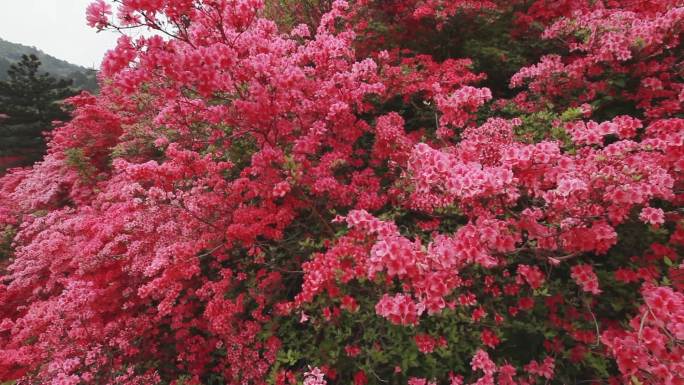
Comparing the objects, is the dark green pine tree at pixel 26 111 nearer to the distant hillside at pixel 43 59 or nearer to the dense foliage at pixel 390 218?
the dense foliage at pixel 390 218

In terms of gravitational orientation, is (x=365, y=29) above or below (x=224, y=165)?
above

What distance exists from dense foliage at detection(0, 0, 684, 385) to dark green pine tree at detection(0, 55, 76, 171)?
32.3 ft

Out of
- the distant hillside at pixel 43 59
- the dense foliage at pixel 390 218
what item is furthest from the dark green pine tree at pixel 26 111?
the distant hillside at pixel 43 59

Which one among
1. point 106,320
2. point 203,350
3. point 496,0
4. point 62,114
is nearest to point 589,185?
point 496,0

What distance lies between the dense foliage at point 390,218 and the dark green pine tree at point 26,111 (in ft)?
32.3

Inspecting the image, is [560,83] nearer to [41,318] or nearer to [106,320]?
[106,320]

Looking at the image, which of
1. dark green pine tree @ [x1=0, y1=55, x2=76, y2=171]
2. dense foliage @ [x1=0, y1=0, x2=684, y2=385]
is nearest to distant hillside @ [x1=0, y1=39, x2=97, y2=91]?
dark green pine tree @ [x1=0, y1=55, x2=76, y2=171]

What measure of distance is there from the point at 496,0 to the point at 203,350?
24.5 feet

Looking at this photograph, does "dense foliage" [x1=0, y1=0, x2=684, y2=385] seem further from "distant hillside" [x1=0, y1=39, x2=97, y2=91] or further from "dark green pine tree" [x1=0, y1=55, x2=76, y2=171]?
"distant hillside" [x1=0, y1=39, x2=97, y2=91]

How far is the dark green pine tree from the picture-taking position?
41.0ft

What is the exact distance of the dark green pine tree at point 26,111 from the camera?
12484 millimetres

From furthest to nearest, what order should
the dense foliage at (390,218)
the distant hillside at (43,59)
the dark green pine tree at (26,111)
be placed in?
the distant hillside at (43,59), the dark green pine tree at (26,111), the dense foliage at (390,218)

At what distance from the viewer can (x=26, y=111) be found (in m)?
12.6

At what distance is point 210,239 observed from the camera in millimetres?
4238
